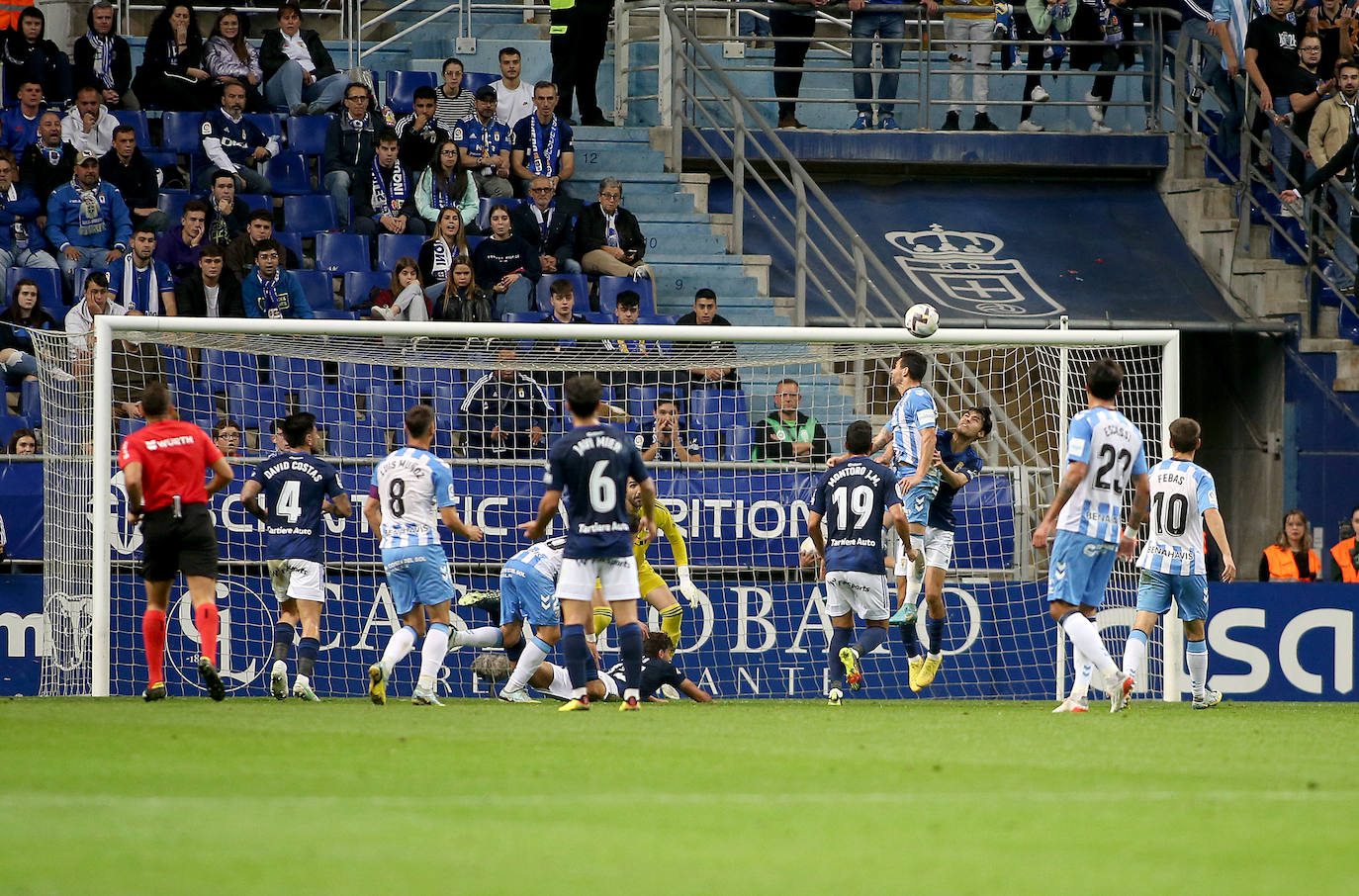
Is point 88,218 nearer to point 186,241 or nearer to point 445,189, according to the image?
point 186,241

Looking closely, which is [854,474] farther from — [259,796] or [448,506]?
[259,796]

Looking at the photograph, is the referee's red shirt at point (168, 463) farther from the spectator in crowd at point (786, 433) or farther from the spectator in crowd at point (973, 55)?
the spectator in crowd at point (973, 55)

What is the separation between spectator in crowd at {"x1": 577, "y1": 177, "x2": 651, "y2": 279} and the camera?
58.2 ft

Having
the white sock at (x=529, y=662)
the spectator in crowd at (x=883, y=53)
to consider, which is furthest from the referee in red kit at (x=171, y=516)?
the spectator in crowd at (x=883, y=53)

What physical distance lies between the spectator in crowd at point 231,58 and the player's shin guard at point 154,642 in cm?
827

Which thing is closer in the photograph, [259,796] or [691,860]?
[691,860]

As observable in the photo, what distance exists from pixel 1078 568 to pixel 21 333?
9.33 metres

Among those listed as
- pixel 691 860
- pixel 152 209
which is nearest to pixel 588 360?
pixel 152 209

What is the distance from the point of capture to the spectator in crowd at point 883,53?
20.7 metres

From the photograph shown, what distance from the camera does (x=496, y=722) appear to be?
988 cm

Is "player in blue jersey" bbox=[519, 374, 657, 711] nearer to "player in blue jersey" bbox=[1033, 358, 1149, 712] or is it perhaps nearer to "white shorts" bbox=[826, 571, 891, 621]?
"white shorts" bbox=[826, 571, 891, 621]

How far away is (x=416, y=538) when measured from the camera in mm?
11477

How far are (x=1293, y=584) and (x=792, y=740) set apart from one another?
7302 mm

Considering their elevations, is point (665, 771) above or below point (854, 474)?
below
